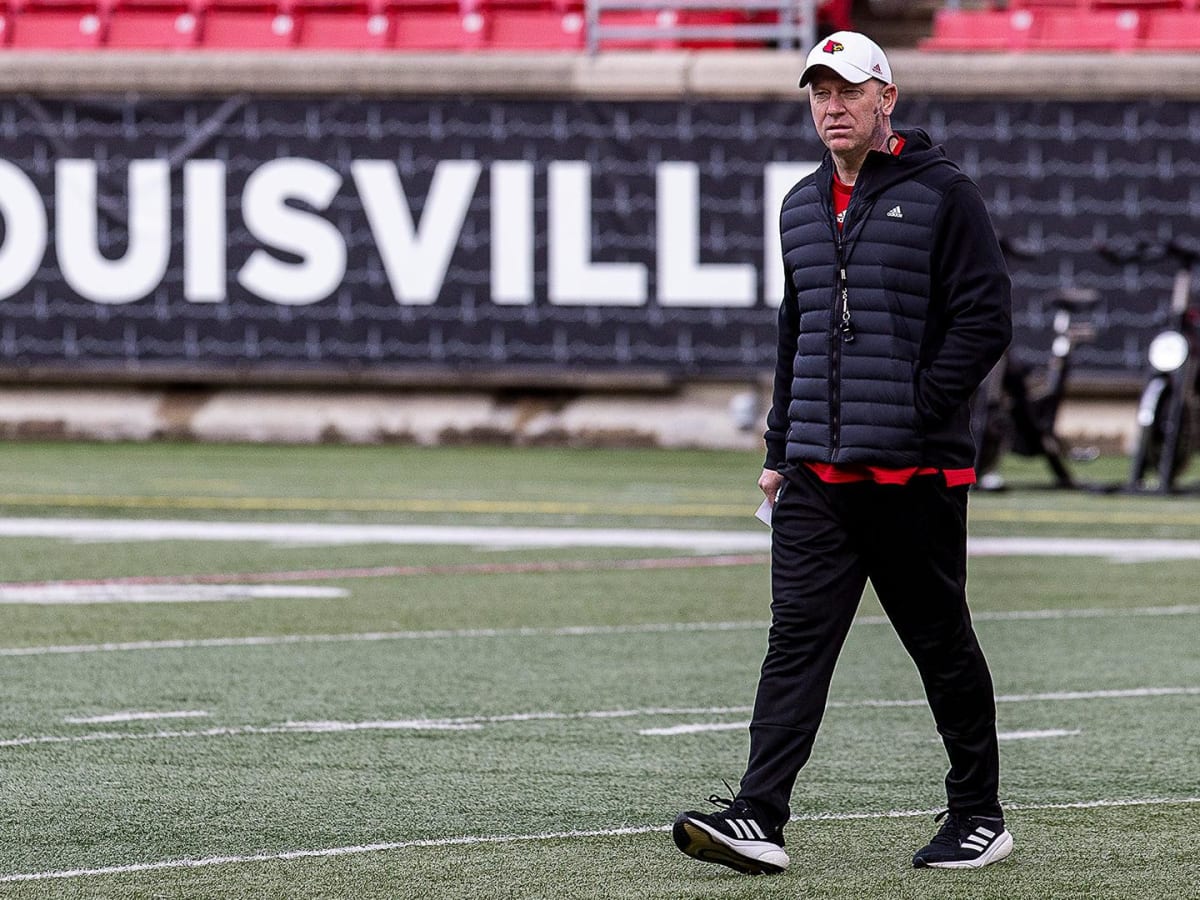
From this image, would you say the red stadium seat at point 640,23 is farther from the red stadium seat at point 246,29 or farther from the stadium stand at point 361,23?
the red stadium seat at point 246,29

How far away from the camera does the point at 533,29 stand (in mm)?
22031

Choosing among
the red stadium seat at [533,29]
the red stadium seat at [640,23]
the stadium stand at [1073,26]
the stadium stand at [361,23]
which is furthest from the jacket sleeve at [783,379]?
the red stadium seat at [533,29]

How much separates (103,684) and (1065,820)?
3607 mm

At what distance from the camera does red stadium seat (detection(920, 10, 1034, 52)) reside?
21562 mm

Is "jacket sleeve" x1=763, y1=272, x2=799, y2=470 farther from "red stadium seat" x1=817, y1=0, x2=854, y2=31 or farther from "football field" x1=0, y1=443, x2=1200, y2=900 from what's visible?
"red stadium seat" x1=817, y1=0, x2=854, y2=31

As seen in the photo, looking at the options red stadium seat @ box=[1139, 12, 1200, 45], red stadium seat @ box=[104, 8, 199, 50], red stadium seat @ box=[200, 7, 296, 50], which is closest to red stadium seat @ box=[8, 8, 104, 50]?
red stadium seat @ box=[104, 8, 199, 50]

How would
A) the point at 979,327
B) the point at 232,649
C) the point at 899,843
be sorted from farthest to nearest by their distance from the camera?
the point at 232,649, the point at 899,843, the point at 979,327

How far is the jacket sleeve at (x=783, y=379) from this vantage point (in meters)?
5.34

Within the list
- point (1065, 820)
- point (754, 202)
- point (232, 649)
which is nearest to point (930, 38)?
point (754, 202)

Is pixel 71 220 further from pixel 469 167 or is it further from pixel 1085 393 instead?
pixel 1085 393

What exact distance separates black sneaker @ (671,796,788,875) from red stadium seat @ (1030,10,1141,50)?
1723 centimetres

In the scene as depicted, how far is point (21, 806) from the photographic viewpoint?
579cm

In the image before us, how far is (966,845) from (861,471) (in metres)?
0.87

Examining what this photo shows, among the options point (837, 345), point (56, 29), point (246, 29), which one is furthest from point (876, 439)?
point (56, 29)
